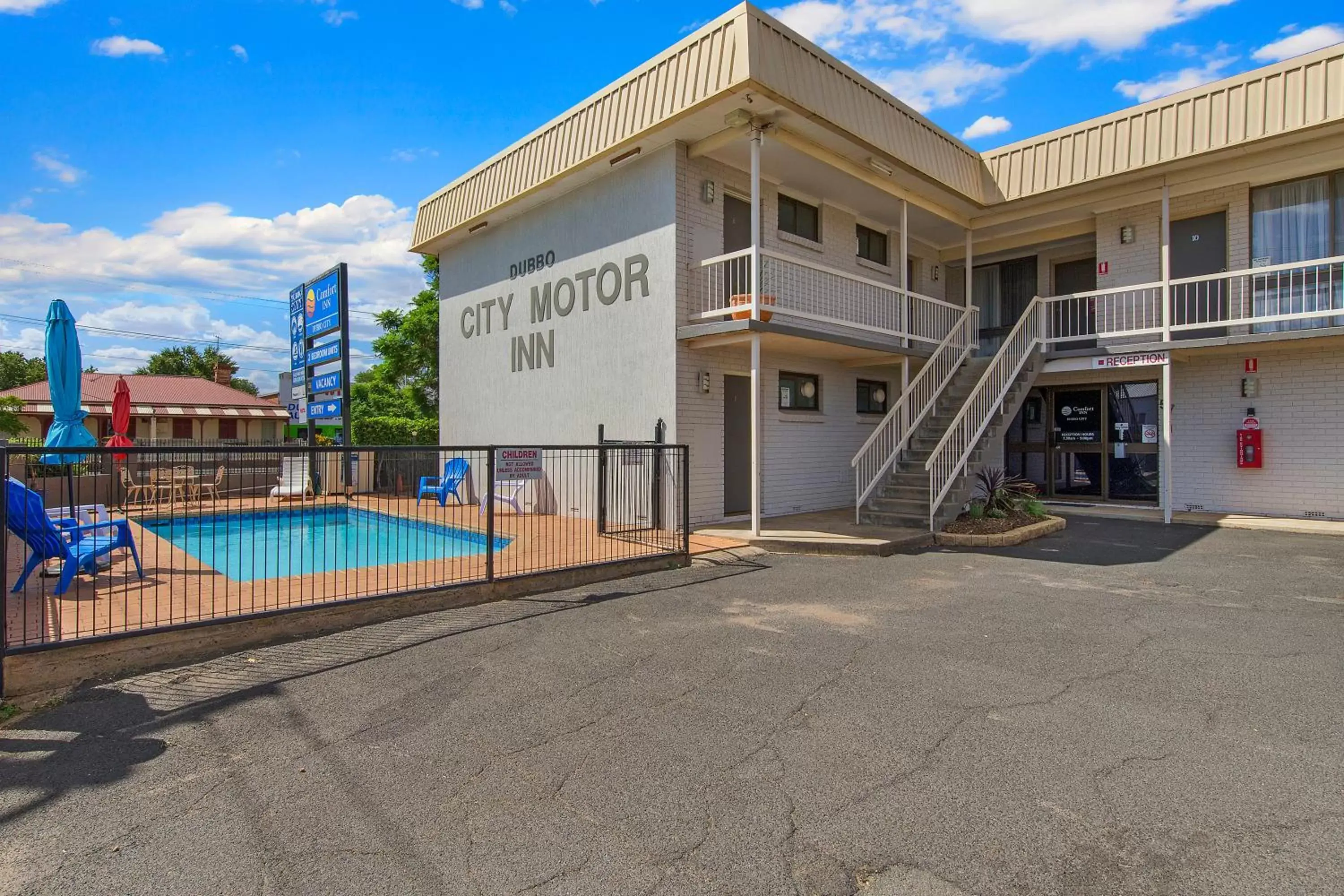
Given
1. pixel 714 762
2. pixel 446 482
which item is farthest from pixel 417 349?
pixel 714 762

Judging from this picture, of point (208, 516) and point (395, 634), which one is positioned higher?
point (208, 516)

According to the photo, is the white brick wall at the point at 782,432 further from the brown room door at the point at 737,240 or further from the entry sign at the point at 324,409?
the entry sign at the point at 324,409

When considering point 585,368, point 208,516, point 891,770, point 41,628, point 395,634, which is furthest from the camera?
point 585,368

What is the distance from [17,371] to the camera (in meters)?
55.8

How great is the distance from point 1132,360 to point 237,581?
1349 centimetres

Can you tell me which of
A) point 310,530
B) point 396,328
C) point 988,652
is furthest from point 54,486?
point 396,328

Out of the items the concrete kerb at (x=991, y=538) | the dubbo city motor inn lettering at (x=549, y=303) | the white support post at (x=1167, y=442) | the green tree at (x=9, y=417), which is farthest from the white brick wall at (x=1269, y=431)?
the green tree at (x=9, y=417)

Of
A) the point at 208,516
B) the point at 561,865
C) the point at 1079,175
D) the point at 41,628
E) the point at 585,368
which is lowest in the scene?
the point at 561,865

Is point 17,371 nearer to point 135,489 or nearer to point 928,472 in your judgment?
point 135,489

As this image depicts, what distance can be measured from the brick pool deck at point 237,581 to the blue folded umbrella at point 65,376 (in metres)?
1.88

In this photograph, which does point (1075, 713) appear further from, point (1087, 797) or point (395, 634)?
point (395, 634)

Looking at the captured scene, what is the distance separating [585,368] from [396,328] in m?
18.2

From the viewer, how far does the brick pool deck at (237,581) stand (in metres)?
5.45

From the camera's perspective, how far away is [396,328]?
27.8 meters
